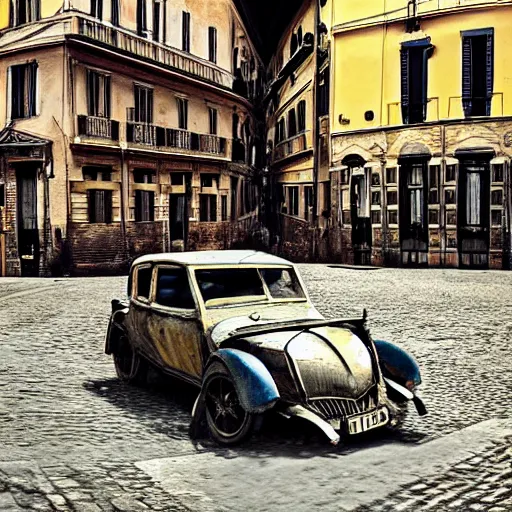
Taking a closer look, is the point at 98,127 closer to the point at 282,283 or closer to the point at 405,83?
the point at 405,83

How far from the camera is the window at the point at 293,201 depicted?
54.1 ft

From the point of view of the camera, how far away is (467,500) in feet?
11.6

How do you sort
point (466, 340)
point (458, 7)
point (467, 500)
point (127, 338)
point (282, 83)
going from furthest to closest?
1. point (282, 83)
2. point (458, 7)
3. point (466, 340)
4. point (127, 338)
5. point (467, 500)

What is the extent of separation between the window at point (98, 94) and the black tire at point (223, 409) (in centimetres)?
1086

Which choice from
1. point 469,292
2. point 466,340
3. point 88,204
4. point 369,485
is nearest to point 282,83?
point 88,204

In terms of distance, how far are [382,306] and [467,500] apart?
23.2 ft

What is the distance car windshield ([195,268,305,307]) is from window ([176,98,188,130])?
10148 millimetres

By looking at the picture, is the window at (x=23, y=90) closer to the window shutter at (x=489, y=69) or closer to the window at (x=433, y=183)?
the window at (x=433, y=183)

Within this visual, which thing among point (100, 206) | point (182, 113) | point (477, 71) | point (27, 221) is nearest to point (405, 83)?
point (477, 71)

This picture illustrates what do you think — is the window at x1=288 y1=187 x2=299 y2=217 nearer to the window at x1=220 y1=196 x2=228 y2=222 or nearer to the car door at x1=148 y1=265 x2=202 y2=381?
the window at x1=220 y1=196 x2=228 y2=222

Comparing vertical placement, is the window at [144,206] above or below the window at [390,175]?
below

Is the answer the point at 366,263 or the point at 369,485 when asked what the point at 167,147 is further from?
the point at 369,485

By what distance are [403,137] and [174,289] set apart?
11.8 m

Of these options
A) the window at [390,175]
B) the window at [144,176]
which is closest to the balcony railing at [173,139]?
the window at [144,176]
